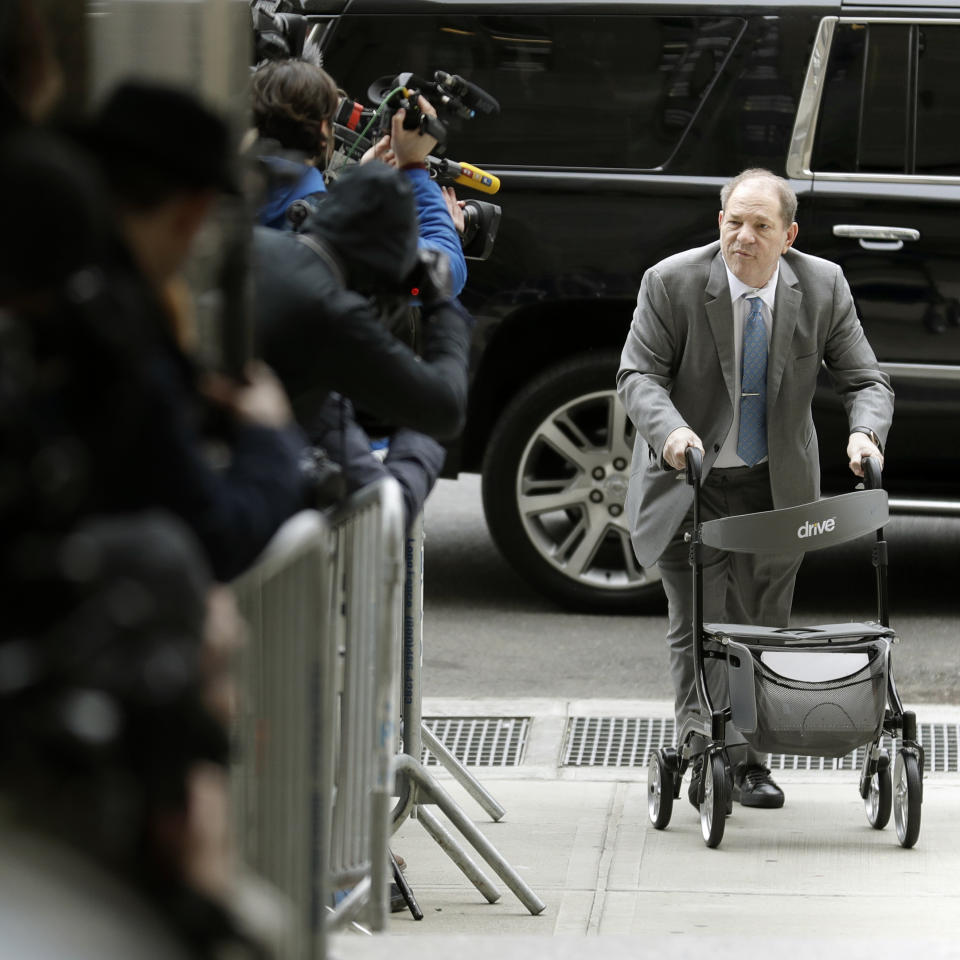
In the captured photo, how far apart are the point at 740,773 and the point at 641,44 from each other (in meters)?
2.89

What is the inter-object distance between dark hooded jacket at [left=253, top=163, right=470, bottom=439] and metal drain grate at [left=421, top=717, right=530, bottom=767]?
2.25m

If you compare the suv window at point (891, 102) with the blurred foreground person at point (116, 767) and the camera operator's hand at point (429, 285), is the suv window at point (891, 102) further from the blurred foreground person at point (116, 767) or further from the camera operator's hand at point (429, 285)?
the blurred foreground person at point (116, 767)

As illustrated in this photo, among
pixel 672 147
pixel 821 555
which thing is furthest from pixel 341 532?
pixel 821 555

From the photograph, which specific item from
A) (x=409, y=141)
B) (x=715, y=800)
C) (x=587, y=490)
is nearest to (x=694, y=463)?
(x=715, y=800)

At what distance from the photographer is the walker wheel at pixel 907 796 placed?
4.77 metres

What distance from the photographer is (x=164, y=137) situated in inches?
91.2

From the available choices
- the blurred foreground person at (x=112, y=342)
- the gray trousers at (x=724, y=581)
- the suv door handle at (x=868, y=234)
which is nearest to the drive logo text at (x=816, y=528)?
the gray trousers at (x=724, y=581)

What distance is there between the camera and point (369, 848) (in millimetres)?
3430

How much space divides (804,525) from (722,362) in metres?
0.58

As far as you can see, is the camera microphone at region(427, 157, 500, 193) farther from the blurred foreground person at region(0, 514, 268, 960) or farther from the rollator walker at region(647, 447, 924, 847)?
the blurred foreground person at region(0, 514, 268, 960)

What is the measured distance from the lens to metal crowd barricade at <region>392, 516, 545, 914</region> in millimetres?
4422

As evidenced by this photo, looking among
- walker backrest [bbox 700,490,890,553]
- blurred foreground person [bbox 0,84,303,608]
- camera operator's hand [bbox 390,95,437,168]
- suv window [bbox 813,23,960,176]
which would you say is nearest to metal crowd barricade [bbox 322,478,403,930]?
blurred foreground person [bbox 0,84,303,608]

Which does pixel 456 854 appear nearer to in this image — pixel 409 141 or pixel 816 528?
pixel 816 528

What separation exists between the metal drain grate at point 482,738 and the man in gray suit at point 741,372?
626 millimetres
